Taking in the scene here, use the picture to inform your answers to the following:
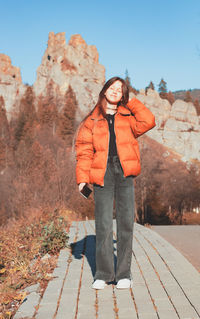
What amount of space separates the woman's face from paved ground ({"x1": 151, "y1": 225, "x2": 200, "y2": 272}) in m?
2.66

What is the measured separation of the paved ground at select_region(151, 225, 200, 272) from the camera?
5767 millimetres

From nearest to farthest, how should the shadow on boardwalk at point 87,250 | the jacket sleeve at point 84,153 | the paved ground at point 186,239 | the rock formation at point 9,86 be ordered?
the jacket sleeve at point 84,153, the shadow on boardwalk at point 87,250, the paved ground at point 186,239, the rock formation at point 9,86

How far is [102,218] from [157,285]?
0.91 meters

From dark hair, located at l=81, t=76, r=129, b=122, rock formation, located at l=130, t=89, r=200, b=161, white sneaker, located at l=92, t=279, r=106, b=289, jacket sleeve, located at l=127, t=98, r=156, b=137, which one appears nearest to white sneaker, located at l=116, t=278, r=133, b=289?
white sneaker, located at l=92, t=279, r=106, b=289

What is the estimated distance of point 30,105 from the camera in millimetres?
76125

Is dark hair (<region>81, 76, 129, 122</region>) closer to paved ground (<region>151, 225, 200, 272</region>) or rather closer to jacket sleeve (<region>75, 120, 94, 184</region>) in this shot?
jacket sleeve (<region>75, 120, 94, 184</region>)

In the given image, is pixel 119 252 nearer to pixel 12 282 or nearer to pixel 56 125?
pixel 12 282

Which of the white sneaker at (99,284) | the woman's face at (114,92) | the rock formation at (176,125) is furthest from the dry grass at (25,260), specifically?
the rock formation at (176,125)

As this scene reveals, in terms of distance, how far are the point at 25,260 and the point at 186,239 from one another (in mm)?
3573

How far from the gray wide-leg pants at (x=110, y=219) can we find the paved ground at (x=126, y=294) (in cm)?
21

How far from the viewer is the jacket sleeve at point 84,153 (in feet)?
12.7

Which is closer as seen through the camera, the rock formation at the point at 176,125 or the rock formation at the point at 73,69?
the rock formation at the point at 73,69

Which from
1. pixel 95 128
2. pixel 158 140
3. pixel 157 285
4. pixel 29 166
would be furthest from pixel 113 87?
pixel 158 140

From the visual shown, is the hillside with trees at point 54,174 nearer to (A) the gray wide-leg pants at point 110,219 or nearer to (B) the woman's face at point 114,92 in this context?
(A) the gray wide-leg pants at point 110,219
